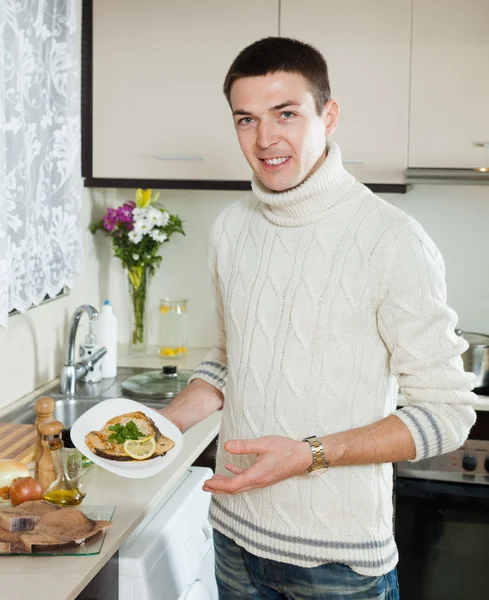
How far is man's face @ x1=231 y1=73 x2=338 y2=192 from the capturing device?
1.41 m

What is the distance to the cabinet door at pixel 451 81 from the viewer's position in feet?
8.31

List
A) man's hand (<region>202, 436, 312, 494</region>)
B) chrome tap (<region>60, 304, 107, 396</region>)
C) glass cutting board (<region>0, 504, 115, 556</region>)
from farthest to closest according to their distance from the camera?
chrome tap (<region>60, 304, 107, 396</region>)
glass cutting board (<region>0, 504, 115, 556</region>)
man's hand (<region>202, 436, 312, 494</region>)

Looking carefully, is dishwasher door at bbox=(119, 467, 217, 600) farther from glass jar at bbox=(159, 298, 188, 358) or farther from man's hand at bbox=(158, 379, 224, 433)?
glass jar at bbox=(159, 298, 188, 358)

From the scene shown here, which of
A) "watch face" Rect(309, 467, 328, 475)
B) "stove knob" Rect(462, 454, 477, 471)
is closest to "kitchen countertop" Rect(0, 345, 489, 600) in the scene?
"watch face" Rect(309, 467, 328, 475)

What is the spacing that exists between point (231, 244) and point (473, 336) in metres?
1.43

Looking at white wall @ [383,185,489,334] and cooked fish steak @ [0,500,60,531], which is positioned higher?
white wall @ [383,185,489,334]

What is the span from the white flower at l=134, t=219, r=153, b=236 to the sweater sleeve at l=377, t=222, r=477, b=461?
1.63 m

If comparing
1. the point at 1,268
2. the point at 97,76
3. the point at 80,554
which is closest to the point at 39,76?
the point at 97,76

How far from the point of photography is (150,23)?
2637mm

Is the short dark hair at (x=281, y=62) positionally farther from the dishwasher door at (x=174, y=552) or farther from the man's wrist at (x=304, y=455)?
the dishwasher door at (x=174, y=552)

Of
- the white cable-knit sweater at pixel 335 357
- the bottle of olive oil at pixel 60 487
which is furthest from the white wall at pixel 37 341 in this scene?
the white cable-knit sweater at pixel 335 357

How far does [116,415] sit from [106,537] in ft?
0.78

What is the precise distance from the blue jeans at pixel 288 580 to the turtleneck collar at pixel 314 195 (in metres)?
0.58

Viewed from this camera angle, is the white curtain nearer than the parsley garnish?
No
